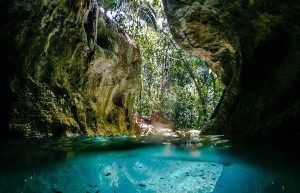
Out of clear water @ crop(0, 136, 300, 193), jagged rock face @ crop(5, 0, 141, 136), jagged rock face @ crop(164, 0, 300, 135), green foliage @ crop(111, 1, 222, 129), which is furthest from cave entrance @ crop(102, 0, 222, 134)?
clear water @ crop(0, 136, 300, 193)

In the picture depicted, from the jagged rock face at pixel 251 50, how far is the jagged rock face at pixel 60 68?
2635 mm

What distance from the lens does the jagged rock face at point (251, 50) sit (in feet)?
11.4

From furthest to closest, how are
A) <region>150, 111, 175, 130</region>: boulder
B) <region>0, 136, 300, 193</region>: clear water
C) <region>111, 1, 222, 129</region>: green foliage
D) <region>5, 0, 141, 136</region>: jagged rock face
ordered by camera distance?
<region>150, 111, 175, 130</region>: boulder
<region>111, 1, 222, 129</region>: green foliage
<region>5, 0, 141, 136</region>: jagged rock face
<region>0, 136, 300, 193</region>: clear water

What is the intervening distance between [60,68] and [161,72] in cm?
883

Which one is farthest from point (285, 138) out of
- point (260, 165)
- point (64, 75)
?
point (64, 75)

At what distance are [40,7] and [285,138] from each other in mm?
5541

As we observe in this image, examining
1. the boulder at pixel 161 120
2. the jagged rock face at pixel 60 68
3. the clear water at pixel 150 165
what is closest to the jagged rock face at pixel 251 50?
the clear water at pixel 150 165

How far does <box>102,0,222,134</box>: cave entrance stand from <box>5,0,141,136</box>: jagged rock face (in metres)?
2.74

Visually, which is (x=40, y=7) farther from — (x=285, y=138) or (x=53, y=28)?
(x=285, y=138)

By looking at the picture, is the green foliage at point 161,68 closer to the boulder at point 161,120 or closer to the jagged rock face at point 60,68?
the boulder at point 161,120

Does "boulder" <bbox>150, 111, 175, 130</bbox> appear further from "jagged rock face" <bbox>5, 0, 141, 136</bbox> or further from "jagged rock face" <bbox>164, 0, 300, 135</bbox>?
"jagged rock face" <bbox>164, 0, 300, 135</bbox>

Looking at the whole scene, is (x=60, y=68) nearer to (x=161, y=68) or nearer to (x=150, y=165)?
(x=150, y=165)

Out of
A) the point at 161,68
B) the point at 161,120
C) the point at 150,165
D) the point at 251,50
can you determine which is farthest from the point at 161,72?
the point at 150,165

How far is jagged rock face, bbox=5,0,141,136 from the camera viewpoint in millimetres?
3396
